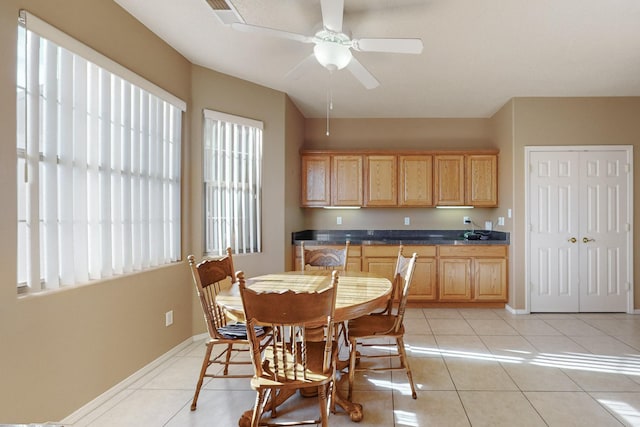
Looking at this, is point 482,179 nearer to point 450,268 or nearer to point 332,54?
point 450,268

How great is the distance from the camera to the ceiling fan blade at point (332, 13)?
1915 mm

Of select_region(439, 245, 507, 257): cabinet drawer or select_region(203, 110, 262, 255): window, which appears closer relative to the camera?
select_region(203, 110, 262, 255): window

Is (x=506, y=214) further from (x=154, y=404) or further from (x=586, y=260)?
(x=154, y=404)

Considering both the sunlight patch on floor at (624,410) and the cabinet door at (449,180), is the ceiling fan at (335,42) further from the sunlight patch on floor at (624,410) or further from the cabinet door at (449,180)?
the cabinet door at (449,180)

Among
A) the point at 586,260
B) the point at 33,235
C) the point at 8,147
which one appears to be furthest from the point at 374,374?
the point at 586,260

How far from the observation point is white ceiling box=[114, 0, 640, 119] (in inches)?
97.9

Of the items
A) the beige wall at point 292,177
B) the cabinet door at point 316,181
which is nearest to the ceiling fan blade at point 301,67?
the beige wall at point 292,177

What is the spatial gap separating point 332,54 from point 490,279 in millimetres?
3674

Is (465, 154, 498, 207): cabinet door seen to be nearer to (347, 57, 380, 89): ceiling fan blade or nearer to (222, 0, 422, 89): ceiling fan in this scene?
(347, 57, 380, 89): ceiling fan blade

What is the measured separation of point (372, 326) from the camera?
2398 millimetres

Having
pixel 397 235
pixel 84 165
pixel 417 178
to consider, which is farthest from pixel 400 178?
pixel 84 165

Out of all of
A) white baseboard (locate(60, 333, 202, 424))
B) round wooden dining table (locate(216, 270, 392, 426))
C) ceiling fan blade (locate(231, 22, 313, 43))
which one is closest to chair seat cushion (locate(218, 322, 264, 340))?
round wooden dining table (locate(216, 270, 392, 426))

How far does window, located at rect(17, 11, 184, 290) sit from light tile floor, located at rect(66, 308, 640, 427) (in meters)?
0.93

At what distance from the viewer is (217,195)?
364 centimetres
